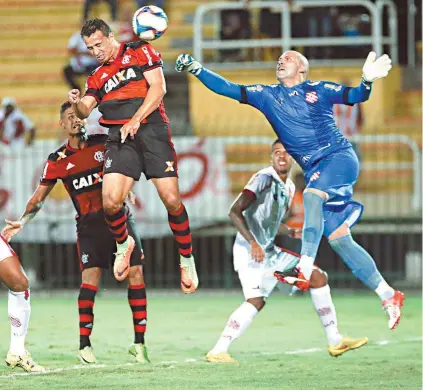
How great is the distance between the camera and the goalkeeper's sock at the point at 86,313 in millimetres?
10625

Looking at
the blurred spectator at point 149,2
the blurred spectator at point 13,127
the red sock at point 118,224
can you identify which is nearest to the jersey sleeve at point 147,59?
the red sock at point 118,224

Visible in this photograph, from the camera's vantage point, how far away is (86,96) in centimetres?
1010

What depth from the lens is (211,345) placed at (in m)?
12.1

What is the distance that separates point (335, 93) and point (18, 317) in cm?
308

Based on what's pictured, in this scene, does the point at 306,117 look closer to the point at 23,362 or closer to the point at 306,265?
the point at 306,265

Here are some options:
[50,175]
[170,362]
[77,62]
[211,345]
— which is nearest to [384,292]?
[170,362]

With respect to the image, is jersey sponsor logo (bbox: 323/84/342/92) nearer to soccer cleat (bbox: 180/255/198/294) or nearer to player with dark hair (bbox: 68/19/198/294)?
player with dark hair (bbox: 68/19/198/294)

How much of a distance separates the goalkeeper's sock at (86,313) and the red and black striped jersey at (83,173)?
0.59 metres

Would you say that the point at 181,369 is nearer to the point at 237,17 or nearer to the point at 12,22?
the point at 237,17

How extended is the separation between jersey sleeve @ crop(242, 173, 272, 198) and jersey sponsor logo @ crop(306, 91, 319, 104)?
39.1 inches

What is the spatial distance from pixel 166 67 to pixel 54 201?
485cm

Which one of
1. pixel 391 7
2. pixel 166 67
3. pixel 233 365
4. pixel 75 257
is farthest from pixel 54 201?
pixel 233 365

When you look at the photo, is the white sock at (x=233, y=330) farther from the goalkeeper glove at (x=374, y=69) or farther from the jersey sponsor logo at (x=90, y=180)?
the goalkeeper glove at (x=374, y=69)

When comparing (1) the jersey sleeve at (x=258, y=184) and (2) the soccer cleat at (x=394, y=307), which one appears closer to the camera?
(2) the soccer cleat at (x=394, y=307)
